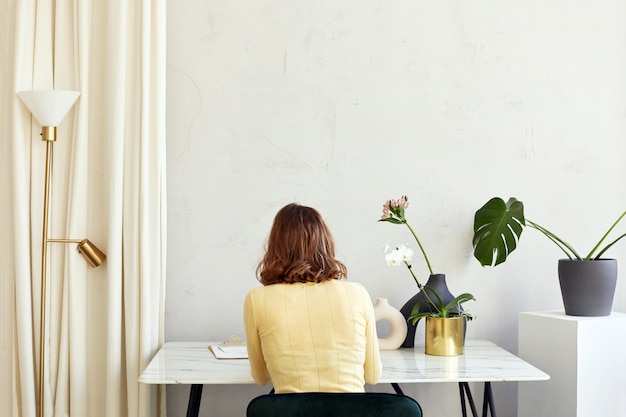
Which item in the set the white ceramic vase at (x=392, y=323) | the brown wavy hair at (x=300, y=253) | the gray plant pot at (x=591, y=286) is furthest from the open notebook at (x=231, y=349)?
the gray plant pot at (x=591, y=286)

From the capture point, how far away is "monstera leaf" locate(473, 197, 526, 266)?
2.88 meters

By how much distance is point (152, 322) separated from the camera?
2.94m

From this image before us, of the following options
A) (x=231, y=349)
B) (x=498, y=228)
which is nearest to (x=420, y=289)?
(x=498, y=228)

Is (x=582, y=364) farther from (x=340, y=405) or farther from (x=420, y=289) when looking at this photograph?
(x=340, y=405)

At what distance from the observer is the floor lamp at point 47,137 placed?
9.27 ft

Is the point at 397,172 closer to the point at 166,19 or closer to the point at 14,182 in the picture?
the point at 166,19

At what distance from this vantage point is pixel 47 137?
2.87 metres

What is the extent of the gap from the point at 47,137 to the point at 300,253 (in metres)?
1.25

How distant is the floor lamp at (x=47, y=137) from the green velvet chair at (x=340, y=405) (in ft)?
4.42

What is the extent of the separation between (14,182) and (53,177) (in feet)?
0.49

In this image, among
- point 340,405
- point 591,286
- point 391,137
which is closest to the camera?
point 340,405

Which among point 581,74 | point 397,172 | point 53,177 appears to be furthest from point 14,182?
point 581,74

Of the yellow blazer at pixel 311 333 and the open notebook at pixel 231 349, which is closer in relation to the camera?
the yellow blazer at pixel 311 333

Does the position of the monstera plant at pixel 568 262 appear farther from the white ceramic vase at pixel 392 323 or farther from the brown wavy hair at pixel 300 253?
the brown wavy hair at pixel 300 253
